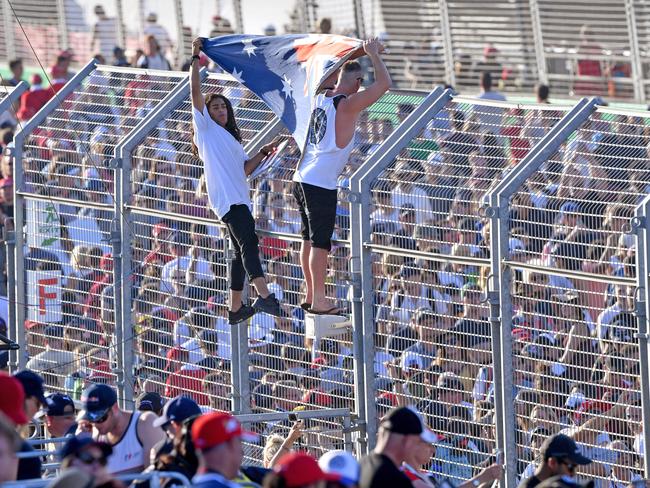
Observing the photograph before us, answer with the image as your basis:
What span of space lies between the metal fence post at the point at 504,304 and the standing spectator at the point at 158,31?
47.5ft

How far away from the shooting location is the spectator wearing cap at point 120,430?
28.2 ft

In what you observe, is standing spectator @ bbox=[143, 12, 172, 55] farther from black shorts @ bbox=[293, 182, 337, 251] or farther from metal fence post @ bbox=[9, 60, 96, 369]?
black shorts @ bbox=[293, 182, 337, 251]

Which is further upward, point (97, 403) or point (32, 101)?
point (97, 403)

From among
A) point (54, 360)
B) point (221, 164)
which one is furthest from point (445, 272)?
point (54, 360)

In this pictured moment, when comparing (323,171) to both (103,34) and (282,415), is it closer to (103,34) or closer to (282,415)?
(282,415)

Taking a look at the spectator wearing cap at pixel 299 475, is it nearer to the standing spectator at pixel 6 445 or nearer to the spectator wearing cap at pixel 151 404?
the standing spectator at pixel 6 445

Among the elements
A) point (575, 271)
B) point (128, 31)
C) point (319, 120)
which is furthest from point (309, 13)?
point (575, 271)

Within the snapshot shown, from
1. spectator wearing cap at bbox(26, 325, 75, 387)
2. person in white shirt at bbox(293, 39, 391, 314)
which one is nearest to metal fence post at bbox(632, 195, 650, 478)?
person in white shirt at bbox(293, 39, 391, 314)

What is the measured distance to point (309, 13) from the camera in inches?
848

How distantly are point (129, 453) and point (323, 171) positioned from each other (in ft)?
9.11

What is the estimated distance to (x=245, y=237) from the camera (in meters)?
11.0

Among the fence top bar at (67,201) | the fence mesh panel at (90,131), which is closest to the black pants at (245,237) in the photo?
the fence top bar at (67,201)

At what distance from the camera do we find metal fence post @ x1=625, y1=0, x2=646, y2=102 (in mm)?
18750

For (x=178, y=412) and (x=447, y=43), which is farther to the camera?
(x=447, y=43)
